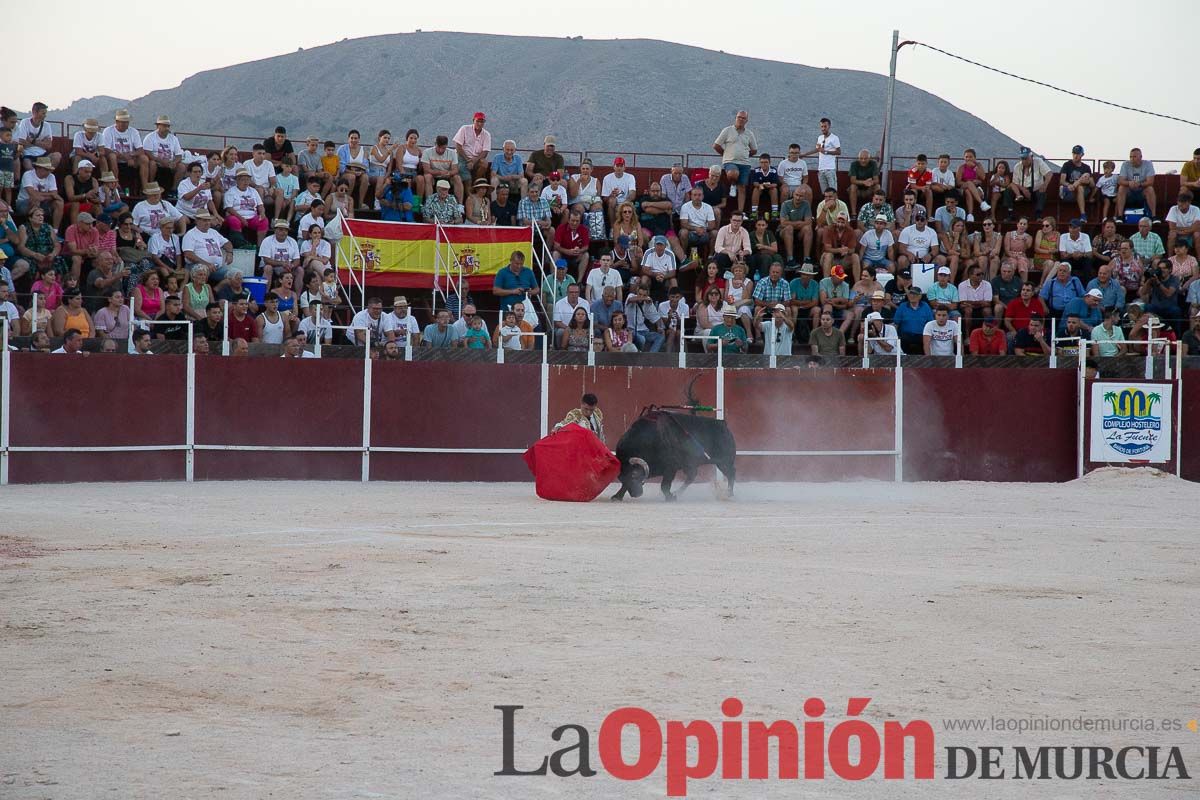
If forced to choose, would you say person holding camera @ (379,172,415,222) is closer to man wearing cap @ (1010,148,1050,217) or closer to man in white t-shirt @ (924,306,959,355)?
man in white t-shirt @ (924,306,959,355)

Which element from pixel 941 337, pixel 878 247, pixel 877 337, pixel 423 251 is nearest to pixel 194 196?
pixel 423 251

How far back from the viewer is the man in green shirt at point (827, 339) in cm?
1742

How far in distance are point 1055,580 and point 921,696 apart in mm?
3364

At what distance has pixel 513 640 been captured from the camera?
641 centimetres

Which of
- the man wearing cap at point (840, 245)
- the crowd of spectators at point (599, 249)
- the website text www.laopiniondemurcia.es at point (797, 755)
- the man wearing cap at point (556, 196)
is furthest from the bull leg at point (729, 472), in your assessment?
the website text www.laopiniondemurcia.es at point (797, 755)

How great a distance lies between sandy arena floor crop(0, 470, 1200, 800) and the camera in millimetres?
4562

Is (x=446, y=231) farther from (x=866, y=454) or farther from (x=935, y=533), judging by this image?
(x=935, y=533)

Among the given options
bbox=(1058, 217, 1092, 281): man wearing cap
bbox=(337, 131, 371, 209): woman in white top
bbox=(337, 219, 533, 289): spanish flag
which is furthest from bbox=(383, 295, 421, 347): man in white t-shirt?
bbox=(1058, 217, 1092, 281): man wearing cap

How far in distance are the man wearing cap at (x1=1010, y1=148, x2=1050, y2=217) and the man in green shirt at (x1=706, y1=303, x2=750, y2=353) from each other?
6298mm

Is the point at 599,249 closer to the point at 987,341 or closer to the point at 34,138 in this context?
the point at 987,341

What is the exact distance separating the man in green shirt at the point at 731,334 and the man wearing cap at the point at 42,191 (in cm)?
782

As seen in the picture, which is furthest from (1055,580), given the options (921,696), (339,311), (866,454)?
(339,311)

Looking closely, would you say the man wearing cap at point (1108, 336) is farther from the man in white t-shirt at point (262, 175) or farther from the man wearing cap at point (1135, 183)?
the man in white t-shirt at point (262, 175)

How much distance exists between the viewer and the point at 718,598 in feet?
25.0
